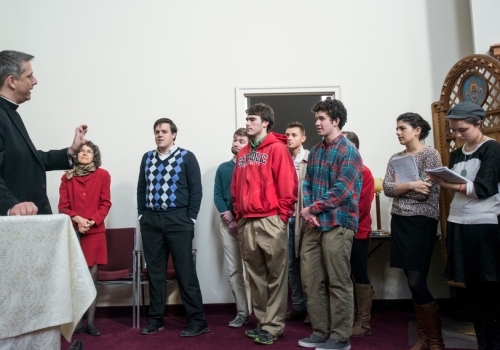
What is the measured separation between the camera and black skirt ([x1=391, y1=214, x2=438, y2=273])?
8.71 feet

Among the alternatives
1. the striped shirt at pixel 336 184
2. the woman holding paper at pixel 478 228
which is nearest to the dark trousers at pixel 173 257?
the striped shirt at pixel 336 184

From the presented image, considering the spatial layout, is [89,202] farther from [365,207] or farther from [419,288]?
[419,288]

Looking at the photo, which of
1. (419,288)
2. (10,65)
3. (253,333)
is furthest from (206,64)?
(419,288)

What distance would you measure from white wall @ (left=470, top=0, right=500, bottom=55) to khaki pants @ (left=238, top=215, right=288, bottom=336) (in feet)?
8.19

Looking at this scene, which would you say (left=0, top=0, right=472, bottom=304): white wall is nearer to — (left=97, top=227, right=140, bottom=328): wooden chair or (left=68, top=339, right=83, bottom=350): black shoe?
(left=97, top=227, right=140, bottom=328): wooden chair

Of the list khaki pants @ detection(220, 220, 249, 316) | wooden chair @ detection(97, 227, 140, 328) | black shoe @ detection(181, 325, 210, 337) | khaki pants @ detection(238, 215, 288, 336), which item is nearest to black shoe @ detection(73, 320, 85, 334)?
wooden chair @ detection(97, 227, 140, 328)

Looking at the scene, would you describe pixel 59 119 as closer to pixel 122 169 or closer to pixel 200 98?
pixel 122 169

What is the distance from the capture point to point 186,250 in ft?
11.5

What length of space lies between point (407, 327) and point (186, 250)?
5.90 feet

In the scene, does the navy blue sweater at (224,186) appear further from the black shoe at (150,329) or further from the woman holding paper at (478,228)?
the woman holding paper at (478,228)

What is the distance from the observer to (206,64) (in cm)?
445

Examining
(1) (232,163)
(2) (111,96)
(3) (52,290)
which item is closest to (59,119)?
(2) (111,96)

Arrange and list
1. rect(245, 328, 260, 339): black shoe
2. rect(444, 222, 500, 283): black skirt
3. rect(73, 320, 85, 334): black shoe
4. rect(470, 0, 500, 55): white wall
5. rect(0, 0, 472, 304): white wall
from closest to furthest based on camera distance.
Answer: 1. rect(444, 222, 500, 283): black skirt
2. rect(245, 328, 260, 339): black shoe
3. rect(73, 320, 85, 334): black shoe
4. rect(470, 0, 500, 55): white wall
5. rect(0, 0, 472, 304): white wall

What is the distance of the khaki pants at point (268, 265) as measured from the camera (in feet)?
9.98
